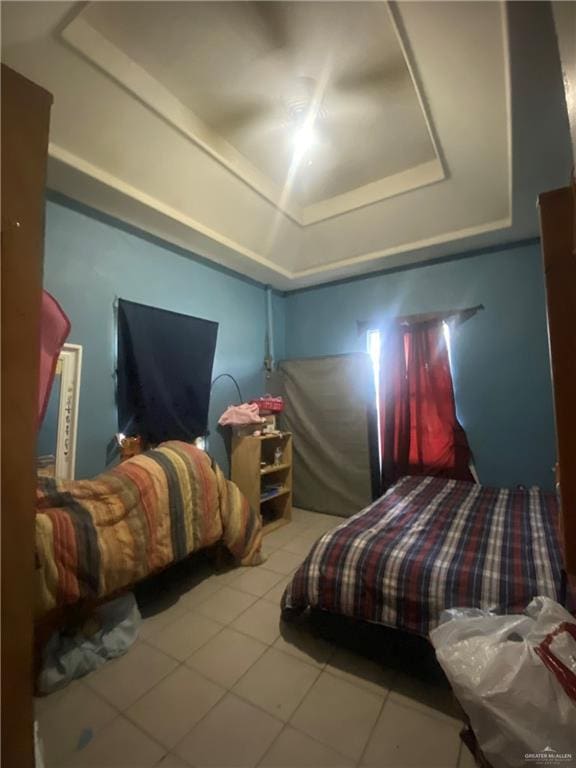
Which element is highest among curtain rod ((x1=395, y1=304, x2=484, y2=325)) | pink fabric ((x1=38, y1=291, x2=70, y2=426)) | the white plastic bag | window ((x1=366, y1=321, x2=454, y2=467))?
curtain rod ((x1=395, y1=304, x2=484, y2=325))

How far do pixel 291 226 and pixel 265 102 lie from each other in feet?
4.03

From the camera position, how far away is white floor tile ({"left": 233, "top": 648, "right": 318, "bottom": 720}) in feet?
4.47

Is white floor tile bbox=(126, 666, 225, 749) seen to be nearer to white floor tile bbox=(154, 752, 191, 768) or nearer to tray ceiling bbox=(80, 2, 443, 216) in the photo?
white floor tile bbox=(154, 752, 191, 768)

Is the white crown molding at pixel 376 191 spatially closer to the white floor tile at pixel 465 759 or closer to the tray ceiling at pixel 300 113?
the tray ceiling at pixel 300 113

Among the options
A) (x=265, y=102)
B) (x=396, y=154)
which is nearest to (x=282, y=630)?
(x=265, y=102)

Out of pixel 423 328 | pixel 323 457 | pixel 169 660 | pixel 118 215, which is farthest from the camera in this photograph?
pixel 323 457

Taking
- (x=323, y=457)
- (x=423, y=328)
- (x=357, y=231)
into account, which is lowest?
(x=323, y=457)

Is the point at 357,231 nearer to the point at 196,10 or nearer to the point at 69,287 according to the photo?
the point at 196,10

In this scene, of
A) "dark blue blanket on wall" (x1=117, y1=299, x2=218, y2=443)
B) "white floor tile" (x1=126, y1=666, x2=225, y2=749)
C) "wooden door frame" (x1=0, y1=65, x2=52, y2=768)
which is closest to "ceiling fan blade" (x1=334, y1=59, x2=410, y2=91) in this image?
"wooden door frame" (x1=0, y1=65, x2=52, y2=768)

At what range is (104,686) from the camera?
4.76 ft

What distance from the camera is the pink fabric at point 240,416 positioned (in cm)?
304

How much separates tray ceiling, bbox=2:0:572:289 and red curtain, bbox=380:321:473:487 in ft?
2.93

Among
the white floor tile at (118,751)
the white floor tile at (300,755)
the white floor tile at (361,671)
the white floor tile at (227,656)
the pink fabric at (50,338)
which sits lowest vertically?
the white floor tile at (300,755)


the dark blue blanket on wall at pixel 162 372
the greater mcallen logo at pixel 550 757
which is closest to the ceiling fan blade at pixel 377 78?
the dark blue blanket on wall at pixel 162 372
